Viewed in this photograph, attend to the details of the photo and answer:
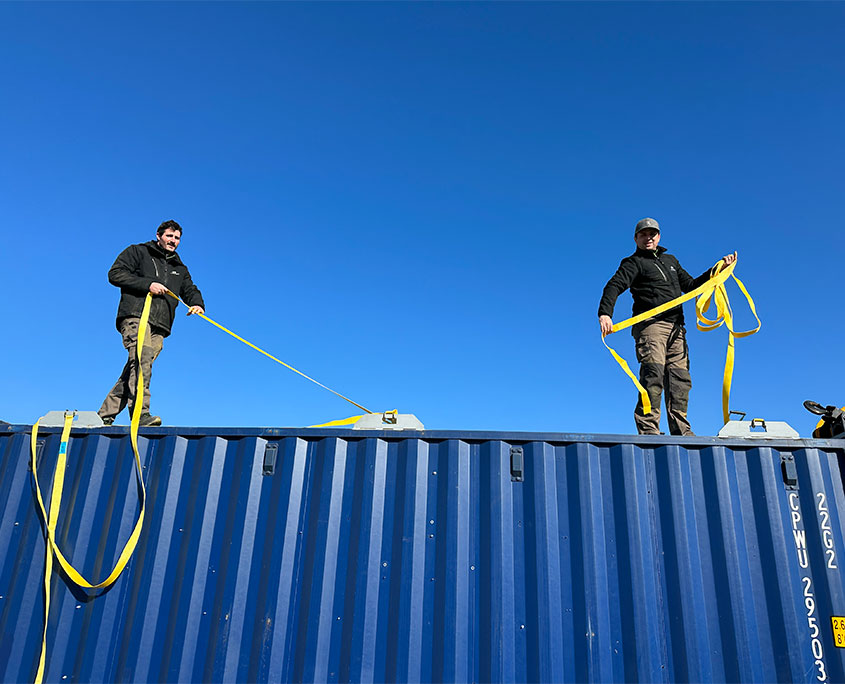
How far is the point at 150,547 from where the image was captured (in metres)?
3.68

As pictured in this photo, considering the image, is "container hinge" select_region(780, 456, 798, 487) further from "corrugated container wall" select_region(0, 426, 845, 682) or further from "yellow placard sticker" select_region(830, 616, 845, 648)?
"yellow placard sticker" select_region(830, 616, 845, 648)

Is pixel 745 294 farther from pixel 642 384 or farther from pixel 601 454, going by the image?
pixel 601 454

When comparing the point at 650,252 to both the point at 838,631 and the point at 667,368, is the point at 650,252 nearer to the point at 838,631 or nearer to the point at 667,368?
the point at 667,368

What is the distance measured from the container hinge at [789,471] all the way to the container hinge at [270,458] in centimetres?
355

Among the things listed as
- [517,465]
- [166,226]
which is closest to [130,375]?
[166,226]

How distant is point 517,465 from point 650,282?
7.40 feet

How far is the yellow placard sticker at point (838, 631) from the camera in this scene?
329 cm

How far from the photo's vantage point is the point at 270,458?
12.8ft

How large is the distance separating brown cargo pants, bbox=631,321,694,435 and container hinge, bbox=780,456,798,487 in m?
0.87

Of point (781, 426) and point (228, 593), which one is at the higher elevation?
point (781, 426)

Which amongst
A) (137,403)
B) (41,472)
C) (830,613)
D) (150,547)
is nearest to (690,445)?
(830,613)

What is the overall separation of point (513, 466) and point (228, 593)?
206 cm

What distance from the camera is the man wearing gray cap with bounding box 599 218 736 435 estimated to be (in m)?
4.61

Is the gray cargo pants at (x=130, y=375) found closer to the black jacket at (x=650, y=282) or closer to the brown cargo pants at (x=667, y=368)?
the black jacket at (x=650, y=282)
